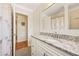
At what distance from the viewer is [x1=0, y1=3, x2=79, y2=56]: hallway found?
4.68ft

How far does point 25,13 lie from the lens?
162 centimetres

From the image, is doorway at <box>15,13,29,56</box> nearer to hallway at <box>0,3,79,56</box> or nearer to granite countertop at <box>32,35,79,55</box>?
hallway at <box>0,3,79,56</box>

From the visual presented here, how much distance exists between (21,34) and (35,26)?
0.28 meters

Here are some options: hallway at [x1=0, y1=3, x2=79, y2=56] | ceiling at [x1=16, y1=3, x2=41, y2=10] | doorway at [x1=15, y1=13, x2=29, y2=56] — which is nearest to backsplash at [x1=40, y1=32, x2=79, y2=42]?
hallway at [x1=0, y1=3, x2=79, y2=56]

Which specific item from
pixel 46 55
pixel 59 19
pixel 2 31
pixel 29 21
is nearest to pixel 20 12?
pixel 29 21

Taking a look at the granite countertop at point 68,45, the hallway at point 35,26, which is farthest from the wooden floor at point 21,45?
the granite countertop at point 68,45

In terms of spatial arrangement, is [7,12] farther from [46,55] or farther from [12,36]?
[46,55]

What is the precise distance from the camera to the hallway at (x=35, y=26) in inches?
56.2

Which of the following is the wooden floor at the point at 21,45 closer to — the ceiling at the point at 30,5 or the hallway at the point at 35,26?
the hallway at the point at 35,26

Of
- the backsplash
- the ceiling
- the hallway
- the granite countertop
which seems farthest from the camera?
the ceiling

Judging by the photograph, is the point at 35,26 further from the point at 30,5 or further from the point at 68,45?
the point at 68,45

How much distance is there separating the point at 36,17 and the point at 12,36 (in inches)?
22.7

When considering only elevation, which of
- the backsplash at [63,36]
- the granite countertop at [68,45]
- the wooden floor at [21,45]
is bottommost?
the wooden floor at [21,45]

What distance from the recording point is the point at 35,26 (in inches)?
65.4
